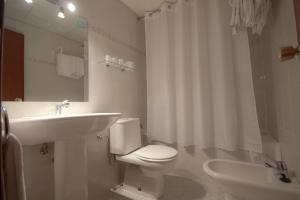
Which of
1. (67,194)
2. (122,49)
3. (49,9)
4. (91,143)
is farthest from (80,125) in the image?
(122,49)

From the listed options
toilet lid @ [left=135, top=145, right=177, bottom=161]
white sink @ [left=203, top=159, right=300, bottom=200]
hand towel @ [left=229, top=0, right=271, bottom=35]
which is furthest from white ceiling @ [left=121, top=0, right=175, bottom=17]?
white sink @ [left=203, top=159, right=300, bottom=200]

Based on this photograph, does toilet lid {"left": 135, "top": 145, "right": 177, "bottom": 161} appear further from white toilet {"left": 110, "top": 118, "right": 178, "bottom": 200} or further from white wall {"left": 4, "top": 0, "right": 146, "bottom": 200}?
white wall {"left": 4, "top": 0, "right": 146, "bottom": 200}

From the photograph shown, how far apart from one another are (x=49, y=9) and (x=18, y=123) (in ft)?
3.32

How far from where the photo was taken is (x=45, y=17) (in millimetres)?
1213

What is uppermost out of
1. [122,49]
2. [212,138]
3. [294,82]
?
[122,49]

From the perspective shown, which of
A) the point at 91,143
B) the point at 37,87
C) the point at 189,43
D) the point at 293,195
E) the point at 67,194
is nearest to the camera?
the point at 293,195

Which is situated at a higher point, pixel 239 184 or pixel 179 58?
pixel 179 58

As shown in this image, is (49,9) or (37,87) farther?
(49,9)

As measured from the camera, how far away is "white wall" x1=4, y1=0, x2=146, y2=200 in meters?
1.06

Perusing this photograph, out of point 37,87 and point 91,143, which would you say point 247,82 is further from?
point 37,87

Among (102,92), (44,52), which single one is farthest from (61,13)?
(102,92)

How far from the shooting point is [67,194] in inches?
38.5

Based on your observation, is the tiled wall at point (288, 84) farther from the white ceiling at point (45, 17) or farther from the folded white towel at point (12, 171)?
the white ceiling at point (45, 17)

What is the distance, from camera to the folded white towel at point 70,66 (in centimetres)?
129
